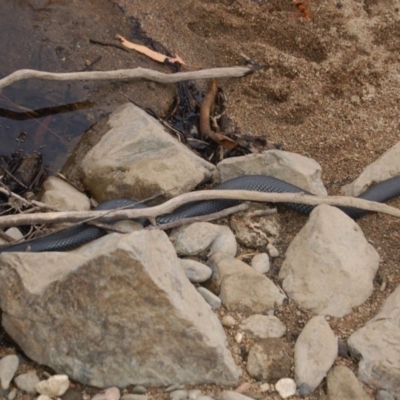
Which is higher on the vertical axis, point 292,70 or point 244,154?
point 292,70

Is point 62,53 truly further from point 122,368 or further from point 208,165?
point 122,368

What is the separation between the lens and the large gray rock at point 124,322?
309cm

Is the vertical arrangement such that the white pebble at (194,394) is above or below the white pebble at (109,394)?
above

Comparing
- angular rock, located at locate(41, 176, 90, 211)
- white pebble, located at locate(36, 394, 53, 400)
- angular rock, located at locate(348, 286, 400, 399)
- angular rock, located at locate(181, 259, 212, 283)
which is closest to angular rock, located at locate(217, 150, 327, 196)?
angular rock, located at locate(41, 176, 90, 211)

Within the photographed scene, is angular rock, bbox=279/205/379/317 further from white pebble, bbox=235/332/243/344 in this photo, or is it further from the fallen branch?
the fallen branch

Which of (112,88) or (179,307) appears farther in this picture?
(112,88)

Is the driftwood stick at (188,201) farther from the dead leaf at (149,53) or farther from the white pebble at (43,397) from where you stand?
the dead leaf at (149,53)

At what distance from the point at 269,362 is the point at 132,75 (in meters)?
2.55

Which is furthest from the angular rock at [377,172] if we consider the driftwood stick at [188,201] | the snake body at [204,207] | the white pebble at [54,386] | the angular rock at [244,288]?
the white pebble at [54,386]

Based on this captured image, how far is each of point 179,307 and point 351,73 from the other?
10.4ft

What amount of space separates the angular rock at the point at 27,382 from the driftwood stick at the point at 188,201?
93 cm

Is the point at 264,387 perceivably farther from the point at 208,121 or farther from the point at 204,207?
the point at 208,121

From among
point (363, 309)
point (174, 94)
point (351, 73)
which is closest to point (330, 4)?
point (351, 73)

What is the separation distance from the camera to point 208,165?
4.76 m
